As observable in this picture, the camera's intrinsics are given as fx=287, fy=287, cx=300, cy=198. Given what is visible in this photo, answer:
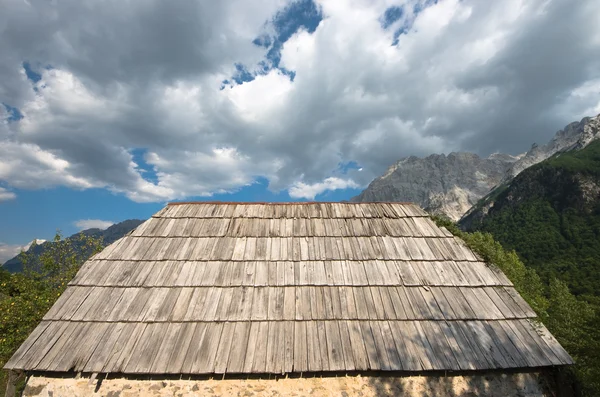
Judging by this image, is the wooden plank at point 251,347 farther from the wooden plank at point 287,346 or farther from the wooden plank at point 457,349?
the wooden plank at point 457,349

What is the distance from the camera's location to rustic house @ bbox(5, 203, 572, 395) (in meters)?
5.59

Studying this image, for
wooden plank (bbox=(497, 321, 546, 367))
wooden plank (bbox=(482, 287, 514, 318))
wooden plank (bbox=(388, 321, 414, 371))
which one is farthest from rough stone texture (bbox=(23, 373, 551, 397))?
wooden plank (bbox=(482, 287, 514, 318))

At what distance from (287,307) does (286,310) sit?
8 centimetres

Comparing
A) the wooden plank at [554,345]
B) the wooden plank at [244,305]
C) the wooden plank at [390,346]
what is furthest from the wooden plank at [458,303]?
Answer: the wooden plank at [244,305]

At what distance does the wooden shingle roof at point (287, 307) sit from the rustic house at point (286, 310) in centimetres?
2

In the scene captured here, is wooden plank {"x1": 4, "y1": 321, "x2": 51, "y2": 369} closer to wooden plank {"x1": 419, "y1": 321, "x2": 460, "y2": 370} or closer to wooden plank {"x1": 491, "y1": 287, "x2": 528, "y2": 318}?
wooden plank {"x1": 419, "y1": 321, "x2": 460, "y2": 370}

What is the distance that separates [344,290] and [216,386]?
10.9 ft

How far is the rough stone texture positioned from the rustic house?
6.6 inches

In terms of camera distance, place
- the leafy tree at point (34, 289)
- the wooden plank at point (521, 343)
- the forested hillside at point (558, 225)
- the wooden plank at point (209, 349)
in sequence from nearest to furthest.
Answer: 1. the wooden plank at point (209, 349)
2. the wooden plank at point (521, 343)
3. the leafy tree at point (34, 289)
4. the forested hillside at point (558, 225)

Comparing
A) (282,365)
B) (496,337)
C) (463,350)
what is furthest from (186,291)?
(496,337)

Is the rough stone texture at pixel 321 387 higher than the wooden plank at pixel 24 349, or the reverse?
the wooden plank at pixel 24 349

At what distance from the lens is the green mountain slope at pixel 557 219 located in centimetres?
5816

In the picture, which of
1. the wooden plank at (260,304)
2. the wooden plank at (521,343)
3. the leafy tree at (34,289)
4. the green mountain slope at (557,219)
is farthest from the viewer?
the green mountain slope at (557,219)

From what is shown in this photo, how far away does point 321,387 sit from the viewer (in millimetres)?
5590
